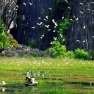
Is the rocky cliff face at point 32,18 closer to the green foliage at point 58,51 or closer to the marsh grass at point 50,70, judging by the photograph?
the green foliage at point 58,51

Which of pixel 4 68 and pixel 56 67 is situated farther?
pixel 56 67

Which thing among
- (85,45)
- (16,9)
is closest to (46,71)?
(85,45)

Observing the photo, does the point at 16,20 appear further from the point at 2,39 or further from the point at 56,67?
the point at 56,67

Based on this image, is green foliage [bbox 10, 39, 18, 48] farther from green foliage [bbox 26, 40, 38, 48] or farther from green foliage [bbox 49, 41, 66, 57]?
green foliage [bbox 49, 41, 66, 57]

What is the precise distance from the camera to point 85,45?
8200 cm

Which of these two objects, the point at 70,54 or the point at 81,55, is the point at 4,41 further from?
the point at 81,55

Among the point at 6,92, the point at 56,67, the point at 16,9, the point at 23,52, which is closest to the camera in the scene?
the point at 6,92

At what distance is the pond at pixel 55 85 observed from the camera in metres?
34.4

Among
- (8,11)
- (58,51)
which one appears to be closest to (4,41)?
(8,11)

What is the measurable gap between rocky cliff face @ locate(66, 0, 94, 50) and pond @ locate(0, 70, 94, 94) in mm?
33236

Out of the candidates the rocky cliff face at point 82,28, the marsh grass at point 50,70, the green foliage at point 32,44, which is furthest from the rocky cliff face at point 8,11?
the marsh grass at point 50,70

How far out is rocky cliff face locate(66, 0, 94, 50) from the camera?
82312 mm

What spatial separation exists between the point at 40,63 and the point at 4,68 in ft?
24.0

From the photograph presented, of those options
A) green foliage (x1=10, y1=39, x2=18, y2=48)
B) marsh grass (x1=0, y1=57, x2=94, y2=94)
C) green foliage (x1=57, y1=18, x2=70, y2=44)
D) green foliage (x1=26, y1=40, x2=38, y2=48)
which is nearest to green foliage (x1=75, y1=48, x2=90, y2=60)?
green foliage (x1=57, y1=18, x2=70, y2=44)
